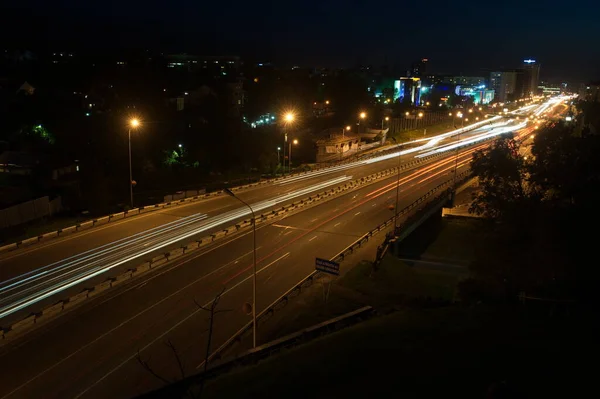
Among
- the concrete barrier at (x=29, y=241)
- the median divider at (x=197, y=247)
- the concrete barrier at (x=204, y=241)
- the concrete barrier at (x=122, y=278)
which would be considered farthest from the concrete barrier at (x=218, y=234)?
the concrete barrier at (x=29, y=241)

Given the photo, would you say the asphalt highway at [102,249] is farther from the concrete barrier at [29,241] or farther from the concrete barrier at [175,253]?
the concrete barrier at [175,253]

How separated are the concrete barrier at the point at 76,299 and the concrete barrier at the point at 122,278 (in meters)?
1.29

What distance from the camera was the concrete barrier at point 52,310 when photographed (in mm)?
16356

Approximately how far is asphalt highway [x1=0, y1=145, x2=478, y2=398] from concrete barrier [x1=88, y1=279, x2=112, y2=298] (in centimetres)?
27

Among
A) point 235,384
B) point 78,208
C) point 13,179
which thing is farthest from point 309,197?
point 235,384

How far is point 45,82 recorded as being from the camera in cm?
6469

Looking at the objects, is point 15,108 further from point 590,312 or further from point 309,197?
point 590,312

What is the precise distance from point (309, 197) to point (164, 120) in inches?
1031

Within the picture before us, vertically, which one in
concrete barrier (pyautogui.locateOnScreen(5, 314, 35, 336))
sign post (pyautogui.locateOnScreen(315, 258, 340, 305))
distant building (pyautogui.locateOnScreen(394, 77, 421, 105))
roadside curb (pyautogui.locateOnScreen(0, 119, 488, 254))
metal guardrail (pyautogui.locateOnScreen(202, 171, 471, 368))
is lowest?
metal guardrail (pyautogui.locateOnScreen(202, 171, 471, 368))

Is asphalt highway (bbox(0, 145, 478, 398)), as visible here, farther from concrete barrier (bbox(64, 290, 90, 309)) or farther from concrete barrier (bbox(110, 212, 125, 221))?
concrete barrier (bbox(110, 212, 125, 221))

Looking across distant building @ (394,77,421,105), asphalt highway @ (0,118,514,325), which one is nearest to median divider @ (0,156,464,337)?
asphalt highway @ (0,118,514,325)

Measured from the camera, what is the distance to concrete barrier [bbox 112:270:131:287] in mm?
19294

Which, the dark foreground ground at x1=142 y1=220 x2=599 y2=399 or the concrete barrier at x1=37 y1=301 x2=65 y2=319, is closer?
the dark foreground ground at x1=142 y1=220 x2=599 y2=399

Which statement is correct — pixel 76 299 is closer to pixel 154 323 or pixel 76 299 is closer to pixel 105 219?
pixel 154 323
